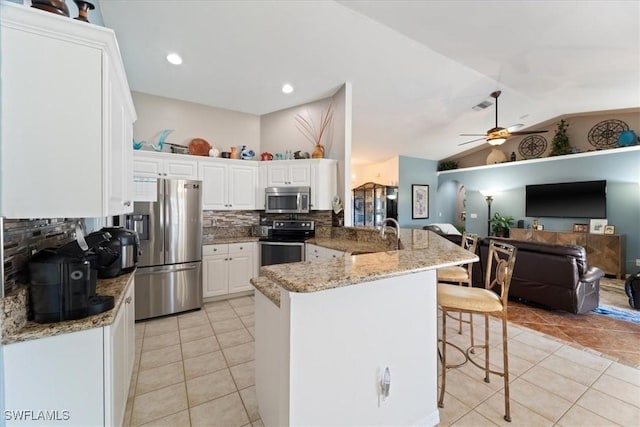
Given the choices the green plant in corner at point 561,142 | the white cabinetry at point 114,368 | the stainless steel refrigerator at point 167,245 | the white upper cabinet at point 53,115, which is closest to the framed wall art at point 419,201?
the green plant in corner at point 561,142

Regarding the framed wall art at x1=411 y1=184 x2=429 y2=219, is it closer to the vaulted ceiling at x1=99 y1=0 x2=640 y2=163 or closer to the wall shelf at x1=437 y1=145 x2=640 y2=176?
the wall shelf at x1=437 y1=145 x2=640 y2=176

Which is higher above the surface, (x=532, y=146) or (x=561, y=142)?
(x=532, y=146)

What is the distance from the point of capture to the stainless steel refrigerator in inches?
126

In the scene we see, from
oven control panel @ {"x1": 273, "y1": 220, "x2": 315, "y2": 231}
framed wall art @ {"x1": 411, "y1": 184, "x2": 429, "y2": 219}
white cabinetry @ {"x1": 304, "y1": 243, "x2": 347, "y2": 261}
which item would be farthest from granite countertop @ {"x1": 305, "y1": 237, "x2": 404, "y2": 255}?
framed wall art @ {"x1": 411, "y1": 184, "x2": 429, "y2": 219}

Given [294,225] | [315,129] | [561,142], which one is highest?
[561,142]

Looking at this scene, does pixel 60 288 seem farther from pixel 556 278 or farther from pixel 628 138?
pixel 628 138

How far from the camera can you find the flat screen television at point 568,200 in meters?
5.68

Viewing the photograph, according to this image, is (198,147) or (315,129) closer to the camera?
(198,147)

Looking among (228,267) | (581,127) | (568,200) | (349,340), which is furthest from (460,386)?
(581,127)

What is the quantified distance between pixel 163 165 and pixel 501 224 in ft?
26.2

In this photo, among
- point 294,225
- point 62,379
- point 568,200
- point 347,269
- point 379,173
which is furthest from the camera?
point 379,173

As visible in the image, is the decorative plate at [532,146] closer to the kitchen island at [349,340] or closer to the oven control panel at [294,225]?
the oven control panel at [294,225]

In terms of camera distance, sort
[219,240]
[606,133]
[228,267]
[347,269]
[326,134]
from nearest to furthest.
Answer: [347,269], [228,267], [219,240], [326,134], [606,133]

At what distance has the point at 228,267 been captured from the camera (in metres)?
3.91
